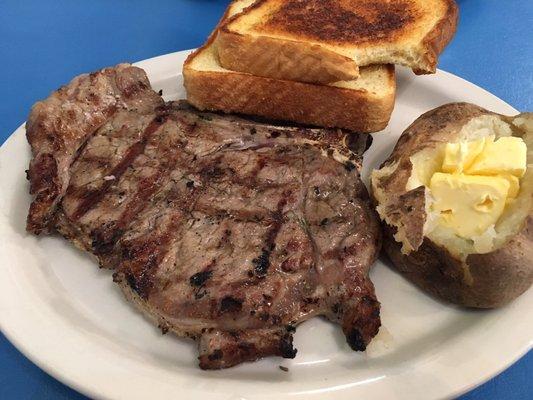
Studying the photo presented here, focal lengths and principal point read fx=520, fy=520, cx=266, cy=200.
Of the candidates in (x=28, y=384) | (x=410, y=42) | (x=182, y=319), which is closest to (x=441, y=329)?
(x=182, y=319)

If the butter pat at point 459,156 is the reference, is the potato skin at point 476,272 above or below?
below

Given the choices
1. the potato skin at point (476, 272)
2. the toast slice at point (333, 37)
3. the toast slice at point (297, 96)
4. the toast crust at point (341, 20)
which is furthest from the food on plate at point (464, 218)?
the toast crust at point (341, 20)

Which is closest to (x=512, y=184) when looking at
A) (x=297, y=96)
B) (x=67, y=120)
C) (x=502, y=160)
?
(x=502, y=160)

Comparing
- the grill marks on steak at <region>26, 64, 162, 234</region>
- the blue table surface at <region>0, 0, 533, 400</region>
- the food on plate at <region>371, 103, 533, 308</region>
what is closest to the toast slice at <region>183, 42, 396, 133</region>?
the grill marks on steak at <region>26, 64, 162, 234</region>

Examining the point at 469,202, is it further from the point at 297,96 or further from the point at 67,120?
the point at 67,120

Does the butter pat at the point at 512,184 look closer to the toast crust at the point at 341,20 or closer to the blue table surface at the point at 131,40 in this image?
the toast crust at the point at 341,20

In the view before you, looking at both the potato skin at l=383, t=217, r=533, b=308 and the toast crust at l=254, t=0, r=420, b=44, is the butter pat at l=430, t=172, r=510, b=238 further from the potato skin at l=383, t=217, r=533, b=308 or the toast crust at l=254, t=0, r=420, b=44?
the toast crust at l=254, t=0, r=420, b=44

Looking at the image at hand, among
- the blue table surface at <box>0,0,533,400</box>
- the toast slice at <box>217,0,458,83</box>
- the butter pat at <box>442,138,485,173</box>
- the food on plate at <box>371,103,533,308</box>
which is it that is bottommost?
the blue table surface at <box>0,0,533,400</box>
